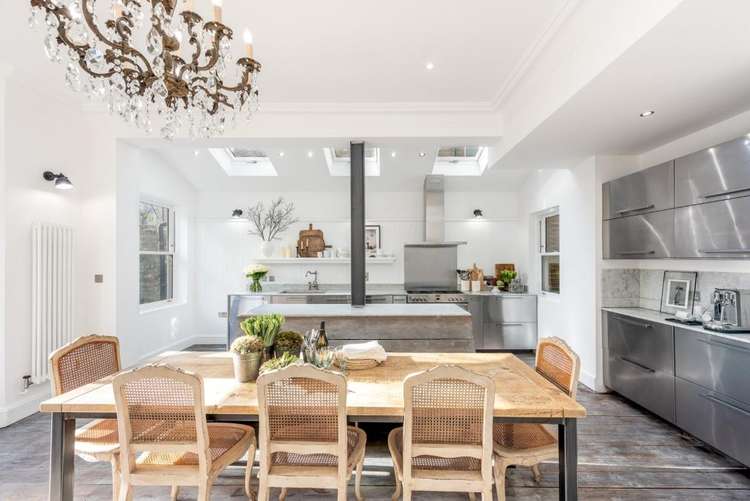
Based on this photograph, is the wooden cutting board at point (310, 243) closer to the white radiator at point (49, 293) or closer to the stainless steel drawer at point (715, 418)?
the white radiator at point (49, 293)

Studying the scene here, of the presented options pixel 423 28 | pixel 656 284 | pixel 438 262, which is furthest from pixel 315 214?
pixel 656 284

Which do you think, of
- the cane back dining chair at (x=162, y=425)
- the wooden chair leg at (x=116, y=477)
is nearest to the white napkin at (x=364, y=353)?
the cane back dining chair at (x=162, y=425)

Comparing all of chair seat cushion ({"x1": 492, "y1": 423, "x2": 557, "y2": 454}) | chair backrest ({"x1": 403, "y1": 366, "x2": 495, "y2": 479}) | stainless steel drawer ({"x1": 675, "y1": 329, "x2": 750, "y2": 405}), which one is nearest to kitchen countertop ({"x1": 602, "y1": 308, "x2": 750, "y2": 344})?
stainless steel drawer ({"x1": 675, "y1": 329, "x2": 750, "y2": 405})

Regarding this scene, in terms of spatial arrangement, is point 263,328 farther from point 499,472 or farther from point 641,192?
point 641,192

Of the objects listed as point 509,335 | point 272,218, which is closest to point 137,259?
point 272,218

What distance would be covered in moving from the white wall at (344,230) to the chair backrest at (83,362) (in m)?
3.93

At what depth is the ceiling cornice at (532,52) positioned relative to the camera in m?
2.36

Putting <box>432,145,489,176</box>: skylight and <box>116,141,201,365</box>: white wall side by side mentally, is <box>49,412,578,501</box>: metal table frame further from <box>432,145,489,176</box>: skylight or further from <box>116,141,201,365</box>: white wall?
<box>432,145,489,176</box>: skylight

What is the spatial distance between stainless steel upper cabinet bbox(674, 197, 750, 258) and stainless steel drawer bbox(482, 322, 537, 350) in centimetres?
270

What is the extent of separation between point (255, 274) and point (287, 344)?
386 cm

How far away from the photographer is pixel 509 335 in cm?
559

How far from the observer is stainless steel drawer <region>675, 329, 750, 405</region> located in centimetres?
242

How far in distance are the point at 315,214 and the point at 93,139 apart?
3.06m

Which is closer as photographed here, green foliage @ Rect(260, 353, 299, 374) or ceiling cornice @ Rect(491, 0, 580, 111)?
green foliage @ Rect(260, 353, 299, 374)
